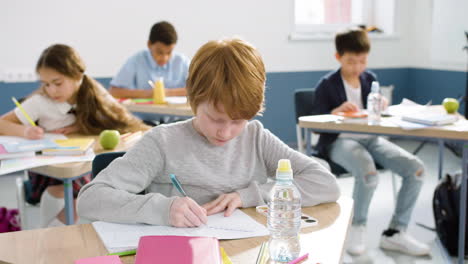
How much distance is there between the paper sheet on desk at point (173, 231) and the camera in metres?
1.14

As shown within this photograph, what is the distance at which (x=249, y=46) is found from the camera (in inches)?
52.4

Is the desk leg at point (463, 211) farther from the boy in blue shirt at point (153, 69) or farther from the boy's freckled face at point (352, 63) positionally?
the boy in blue shirt at point (153, 69)

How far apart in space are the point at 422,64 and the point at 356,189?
3.24m

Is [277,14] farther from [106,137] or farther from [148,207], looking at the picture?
[148,207]

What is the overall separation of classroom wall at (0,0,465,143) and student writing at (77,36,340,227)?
10.8 ft

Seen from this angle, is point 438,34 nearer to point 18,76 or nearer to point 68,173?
point 18,76

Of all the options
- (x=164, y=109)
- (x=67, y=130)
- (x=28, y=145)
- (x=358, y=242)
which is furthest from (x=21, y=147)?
(x=358, y=242)

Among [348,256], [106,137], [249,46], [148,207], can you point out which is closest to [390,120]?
[348,256]

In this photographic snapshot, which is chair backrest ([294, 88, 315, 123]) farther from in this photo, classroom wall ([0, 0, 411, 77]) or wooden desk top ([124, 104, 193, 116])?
classroom wall ([0, 0, 411, 77])

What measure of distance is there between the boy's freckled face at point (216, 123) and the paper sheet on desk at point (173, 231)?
0.22m

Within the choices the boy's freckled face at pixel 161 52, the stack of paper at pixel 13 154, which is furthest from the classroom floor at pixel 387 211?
the boy's freckled face at pixel 161 52

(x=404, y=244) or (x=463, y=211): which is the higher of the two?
(x=463, y=211)

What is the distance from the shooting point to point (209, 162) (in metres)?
1.47

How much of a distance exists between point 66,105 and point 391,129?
1.54m
